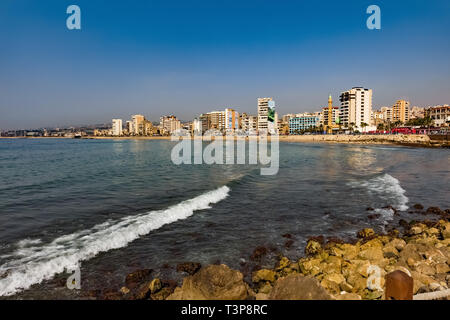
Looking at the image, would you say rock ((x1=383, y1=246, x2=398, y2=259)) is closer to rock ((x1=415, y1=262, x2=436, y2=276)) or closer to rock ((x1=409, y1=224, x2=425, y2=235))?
rock ((x1=415, y1=262, x2=436, y2=276))

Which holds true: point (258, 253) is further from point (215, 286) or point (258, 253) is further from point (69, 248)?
point (69, 248)

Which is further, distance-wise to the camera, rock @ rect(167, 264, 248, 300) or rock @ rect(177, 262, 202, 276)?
rock @ rect(177, 262, 202, 276)

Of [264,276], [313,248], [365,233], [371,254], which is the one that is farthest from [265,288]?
[365,233]

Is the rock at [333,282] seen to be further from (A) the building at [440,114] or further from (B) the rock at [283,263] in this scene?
(A) the building at [440,114]

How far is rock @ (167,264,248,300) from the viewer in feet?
17.9

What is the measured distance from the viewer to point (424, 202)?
645 inches

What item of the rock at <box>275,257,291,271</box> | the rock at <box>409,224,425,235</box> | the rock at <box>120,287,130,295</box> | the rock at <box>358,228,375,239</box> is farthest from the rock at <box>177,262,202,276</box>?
the rock at <box>409,224,425,235</box>

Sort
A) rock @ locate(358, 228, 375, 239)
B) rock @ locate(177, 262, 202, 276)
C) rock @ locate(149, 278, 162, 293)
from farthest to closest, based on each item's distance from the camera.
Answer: rock @ locate(358, 228, 375, 239) < rock @ locate(177, 262, 202, 276) < rock @ locate(149, 278, 162, 293)

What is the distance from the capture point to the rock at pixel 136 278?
24.0ft

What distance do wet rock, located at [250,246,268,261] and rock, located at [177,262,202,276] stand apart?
190 centimetres

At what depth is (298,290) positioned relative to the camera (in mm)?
4852
